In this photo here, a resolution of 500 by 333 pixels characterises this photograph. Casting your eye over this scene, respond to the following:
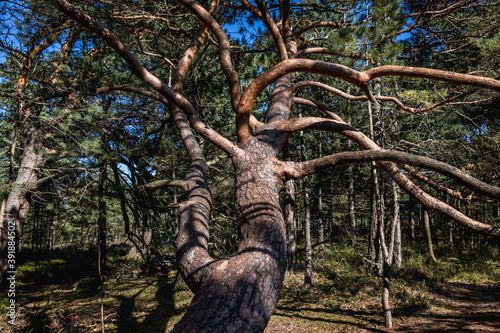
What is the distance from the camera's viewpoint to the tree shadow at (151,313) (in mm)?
6023

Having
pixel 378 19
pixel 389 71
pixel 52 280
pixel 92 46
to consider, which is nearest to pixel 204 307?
pixel 389 71

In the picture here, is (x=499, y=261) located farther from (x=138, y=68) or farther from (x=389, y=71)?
(x=138, y=68)

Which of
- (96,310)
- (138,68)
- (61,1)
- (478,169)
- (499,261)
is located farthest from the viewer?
(499,261)

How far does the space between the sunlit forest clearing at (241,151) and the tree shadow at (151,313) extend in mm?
79

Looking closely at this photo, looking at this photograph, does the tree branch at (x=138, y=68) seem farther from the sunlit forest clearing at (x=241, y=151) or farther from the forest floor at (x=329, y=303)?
the forest floor at (x=329, y=303)

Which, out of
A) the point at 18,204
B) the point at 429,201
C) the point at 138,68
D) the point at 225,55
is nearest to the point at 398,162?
the point at 429,201

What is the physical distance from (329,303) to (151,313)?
5.06 meters

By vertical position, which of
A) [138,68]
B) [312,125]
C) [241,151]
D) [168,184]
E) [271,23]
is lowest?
[168,184]

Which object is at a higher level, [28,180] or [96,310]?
[28,180]

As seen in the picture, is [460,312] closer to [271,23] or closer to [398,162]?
[398,162]

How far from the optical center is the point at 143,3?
174 inches

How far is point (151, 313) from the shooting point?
7.05 metres

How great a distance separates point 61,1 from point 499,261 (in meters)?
16.2

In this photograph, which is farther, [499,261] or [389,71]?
[499,261]
